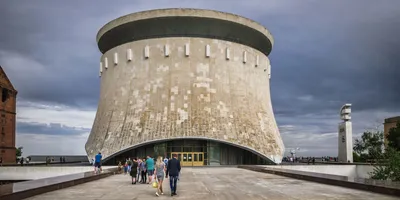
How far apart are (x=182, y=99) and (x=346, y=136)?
17758 millimetres

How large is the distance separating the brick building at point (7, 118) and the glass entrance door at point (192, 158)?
1685 centimetres

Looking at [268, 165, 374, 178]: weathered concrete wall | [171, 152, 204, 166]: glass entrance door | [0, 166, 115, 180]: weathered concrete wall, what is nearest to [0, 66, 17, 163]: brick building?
[0, 166, 115, 180]: weathered concrete wall

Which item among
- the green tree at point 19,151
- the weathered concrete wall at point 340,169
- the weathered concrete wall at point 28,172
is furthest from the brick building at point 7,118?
the weathered concrete wall at point 340,169

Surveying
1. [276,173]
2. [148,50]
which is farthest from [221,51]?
[276,173]

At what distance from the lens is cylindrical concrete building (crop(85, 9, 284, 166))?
37938mm

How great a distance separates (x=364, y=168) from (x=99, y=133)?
76.9 feet

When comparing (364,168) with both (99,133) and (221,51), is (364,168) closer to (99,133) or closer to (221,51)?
(221,51)

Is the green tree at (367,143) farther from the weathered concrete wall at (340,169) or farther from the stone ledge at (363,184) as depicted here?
the stone ledge at (363,184)

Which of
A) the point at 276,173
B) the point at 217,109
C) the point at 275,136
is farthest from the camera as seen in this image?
the point at 275,136

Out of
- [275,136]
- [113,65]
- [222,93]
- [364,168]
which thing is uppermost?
[113,65]

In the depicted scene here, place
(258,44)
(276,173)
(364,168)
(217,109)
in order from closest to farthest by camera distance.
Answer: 1. (276,173)
2. (364,168)
3. (217,109)
4. (258,44)

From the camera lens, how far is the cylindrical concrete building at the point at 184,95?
37.9 meters

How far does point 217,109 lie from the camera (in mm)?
39000

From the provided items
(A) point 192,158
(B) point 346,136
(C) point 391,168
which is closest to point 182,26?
(A) point 192,158
